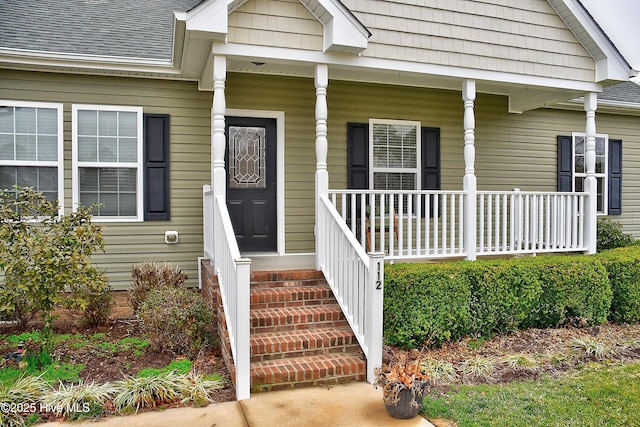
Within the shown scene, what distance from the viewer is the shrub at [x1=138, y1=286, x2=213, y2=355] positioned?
4.91 metres

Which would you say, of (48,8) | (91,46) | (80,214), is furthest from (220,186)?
(48,8)

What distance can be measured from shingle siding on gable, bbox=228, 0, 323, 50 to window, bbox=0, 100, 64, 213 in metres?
2.98

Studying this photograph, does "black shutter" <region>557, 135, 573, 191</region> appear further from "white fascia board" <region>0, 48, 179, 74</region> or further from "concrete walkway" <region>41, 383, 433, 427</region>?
"white fascia board" <region>0, 48, 179, 74</region>

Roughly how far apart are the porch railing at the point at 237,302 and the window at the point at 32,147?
10.6 feet

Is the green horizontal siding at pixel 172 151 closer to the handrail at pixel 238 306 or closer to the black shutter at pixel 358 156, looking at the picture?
the black shutter at pixel 358 156

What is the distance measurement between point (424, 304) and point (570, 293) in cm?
223

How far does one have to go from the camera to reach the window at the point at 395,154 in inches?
312

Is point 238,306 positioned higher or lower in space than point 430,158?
lower

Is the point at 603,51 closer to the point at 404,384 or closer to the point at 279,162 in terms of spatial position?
the point at 279,162

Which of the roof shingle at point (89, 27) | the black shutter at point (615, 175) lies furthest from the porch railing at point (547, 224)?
the roof shingle at point (89, 27)

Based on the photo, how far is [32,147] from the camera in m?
6.70

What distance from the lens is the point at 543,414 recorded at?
3.80 m

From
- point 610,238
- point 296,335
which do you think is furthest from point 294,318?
point 610,238

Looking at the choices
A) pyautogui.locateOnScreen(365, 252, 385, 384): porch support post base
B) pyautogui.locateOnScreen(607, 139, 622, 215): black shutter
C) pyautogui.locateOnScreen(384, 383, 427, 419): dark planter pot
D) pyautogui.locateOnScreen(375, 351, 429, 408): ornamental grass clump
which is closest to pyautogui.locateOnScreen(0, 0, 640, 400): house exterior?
pyautogui.locateOnScreen(365, 252, 385, 384): porch support post base
